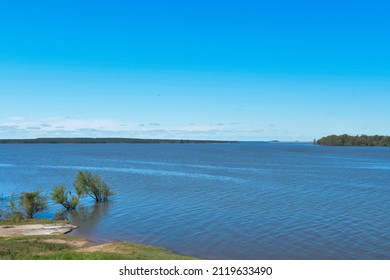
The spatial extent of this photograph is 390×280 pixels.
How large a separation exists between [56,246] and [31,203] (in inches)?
626

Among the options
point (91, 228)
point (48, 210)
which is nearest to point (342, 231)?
point (91, 228)

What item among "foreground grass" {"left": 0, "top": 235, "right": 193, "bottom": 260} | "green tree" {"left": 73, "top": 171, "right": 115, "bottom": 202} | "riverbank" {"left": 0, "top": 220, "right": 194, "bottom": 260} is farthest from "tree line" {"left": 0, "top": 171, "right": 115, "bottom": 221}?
"foreground grass" {"left": 0, "top": 235, "right": 193, "bottom": 260}

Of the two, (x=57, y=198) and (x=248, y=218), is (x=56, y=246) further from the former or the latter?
(x=248, y=218)

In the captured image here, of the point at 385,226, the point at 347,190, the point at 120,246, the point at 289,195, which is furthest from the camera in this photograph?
the point at 347,190

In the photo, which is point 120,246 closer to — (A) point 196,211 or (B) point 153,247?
(B) point 153,247

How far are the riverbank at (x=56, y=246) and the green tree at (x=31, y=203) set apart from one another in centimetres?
345

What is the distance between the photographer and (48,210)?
43688 millimetres

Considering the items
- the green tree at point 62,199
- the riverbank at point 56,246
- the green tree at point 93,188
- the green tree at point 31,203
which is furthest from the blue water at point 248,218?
the green tree at point 31,203

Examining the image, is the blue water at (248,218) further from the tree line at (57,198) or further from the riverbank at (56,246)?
the riverbank at (56,246)

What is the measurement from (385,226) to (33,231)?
1273 inches

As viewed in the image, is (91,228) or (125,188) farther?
(125,188)

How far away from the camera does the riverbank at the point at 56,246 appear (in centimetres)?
1978

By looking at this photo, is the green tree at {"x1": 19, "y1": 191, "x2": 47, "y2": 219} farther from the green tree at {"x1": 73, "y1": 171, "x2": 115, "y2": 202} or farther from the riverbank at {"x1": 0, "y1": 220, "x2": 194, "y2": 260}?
the green tree at {"x1": 73, "y1": 171, "x2": 115, "y2": 202}

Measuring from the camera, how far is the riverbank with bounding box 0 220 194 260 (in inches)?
779
